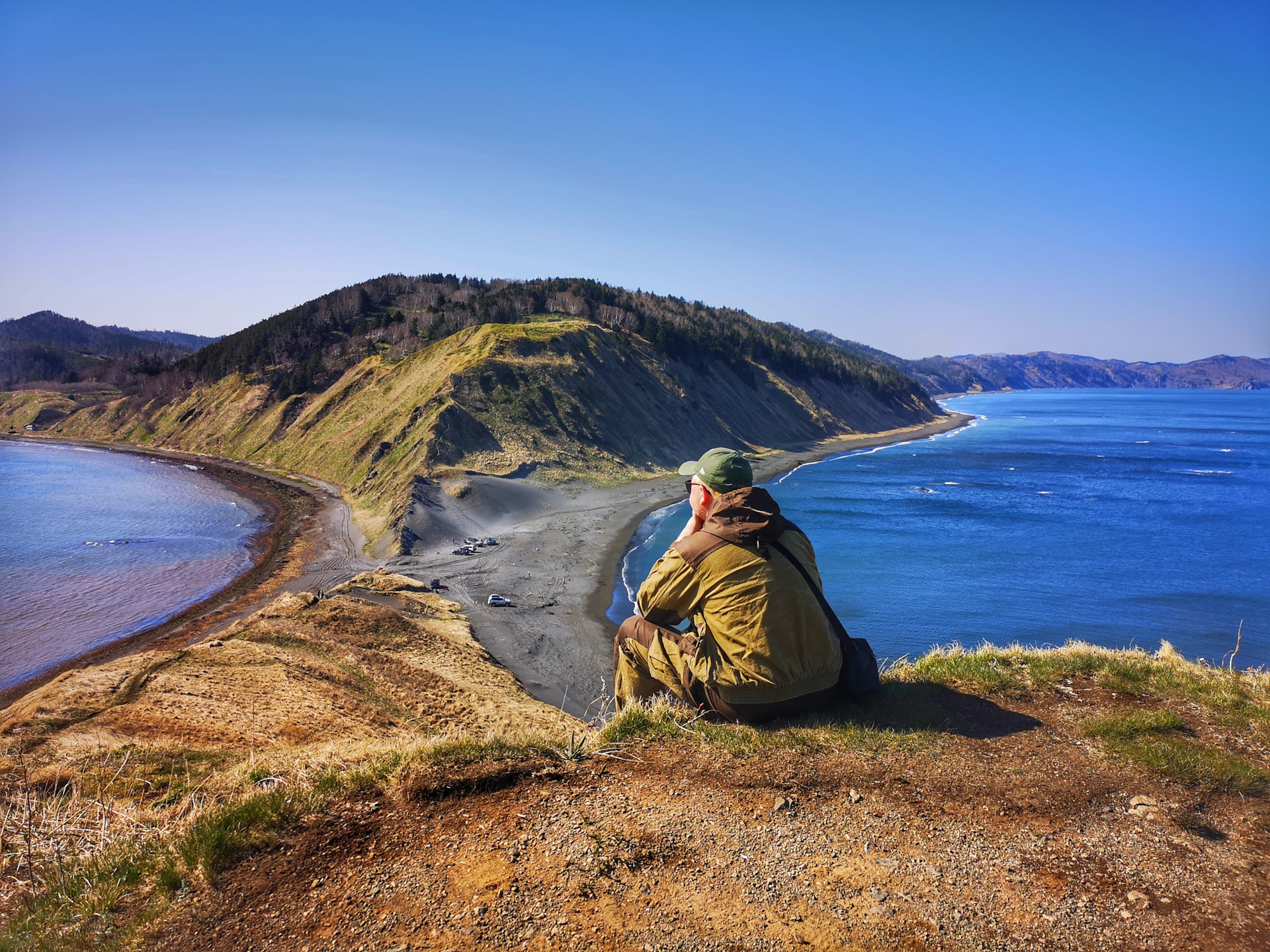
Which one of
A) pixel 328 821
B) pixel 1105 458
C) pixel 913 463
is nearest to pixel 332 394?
pixel 913 463

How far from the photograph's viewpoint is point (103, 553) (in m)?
33.3

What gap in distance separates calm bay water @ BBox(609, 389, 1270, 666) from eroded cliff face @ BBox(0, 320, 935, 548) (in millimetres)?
11546

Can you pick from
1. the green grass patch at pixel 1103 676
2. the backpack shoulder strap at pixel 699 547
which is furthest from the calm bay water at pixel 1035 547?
the backpack shoulder strap at pixel 699 547

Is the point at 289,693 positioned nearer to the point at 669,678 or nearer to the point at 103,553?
the point at 669,678

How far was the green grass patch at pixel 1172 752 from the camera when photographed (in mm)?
4582

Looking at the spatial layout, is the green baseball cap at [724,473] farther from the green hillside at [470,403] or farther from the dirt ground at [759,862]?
the green hillside at [470,403]

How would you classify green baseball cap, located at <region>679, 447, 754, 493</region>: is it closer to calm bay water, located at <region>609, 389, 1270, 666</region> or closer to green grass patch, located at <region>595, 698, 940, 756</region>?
green grass patch, located at <region>595, 698, 940, 756</region>

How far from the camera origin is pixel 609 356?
64.8 metres

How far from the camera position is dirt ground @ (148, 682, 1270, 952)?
3229 millimetres

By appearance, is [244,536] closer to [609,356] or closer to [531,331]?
[531,331]

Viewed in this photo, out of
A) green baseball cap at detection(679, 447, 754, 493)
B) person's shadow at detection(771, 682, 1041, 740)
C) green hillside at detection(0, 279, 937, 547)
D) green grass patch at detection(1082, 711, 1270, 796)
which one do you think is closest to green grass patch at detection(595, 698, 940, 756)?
person's shadow at detection(771, 682, 1041, 740)

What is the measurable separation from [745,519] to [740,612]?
0.70 m

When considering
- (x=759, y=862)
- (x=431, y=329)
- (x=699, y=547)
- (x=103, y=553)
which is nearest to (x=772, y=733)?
(x=759, y=862)

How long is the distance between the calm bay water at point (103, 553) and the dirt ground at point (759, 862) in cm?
2316
